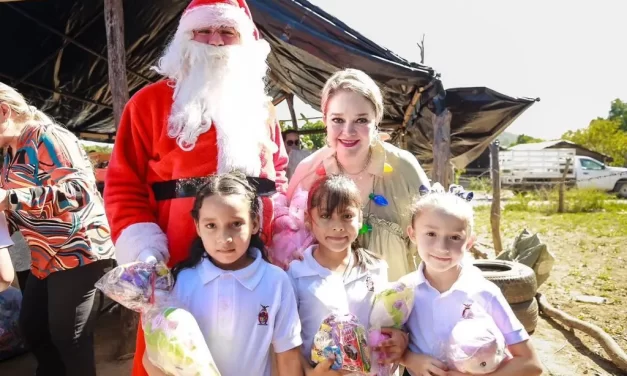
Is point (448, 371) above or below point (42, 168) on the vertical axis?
below

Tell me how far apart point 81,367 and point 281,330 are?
49.6 inches

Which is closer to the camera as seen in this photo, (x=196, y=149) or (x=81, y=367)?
(x=196, y=149)

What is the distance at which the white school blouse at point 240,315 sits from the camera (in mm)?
1562

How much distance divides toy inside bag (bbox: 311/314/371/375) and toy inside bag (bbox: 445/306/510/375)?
302mm

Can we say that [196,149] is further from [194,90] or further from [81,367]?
[81,367]

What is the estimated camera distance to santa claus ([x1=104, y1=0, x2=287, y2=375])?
179 cm

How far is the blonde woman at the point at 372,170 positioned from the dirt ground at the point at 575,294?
102 inches

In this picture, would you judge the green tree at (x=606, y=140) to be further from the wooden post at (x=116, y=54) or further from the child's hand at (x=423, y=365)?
the child's hand at (x=423, y=365)

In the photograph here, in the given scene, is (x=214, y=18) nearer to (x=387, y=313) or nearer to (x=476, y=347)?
(x=387, y=313)

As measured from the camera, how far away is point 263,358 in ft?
5.20

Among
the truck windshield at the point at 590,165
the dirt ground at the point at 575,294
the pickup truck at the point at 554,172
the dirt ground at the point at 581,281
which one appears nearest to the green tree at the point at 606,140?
the pickup truck at the point at 554,172

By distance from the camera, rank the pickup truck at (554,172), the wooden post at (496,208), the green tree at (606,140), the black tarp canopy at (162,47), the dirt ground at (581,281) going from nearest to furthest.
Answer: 1. the black tarp canopy at (162,47)
2. the dirt ground at (581,281)
3. the wooden post at (496,208)
4. the pickup truck at (554,172)
5. the green tree at (606,140)

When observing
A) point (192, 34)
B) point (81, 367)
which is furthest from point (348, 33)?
point (81, 367)

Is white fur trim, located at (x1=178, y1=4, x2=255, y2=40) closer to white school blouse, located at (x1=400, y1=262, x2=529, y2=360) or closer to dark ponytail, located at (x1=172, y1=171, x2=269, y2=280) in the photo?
dark ponytail, located at (x1=172, y1=171, x2=269, y2=280)
